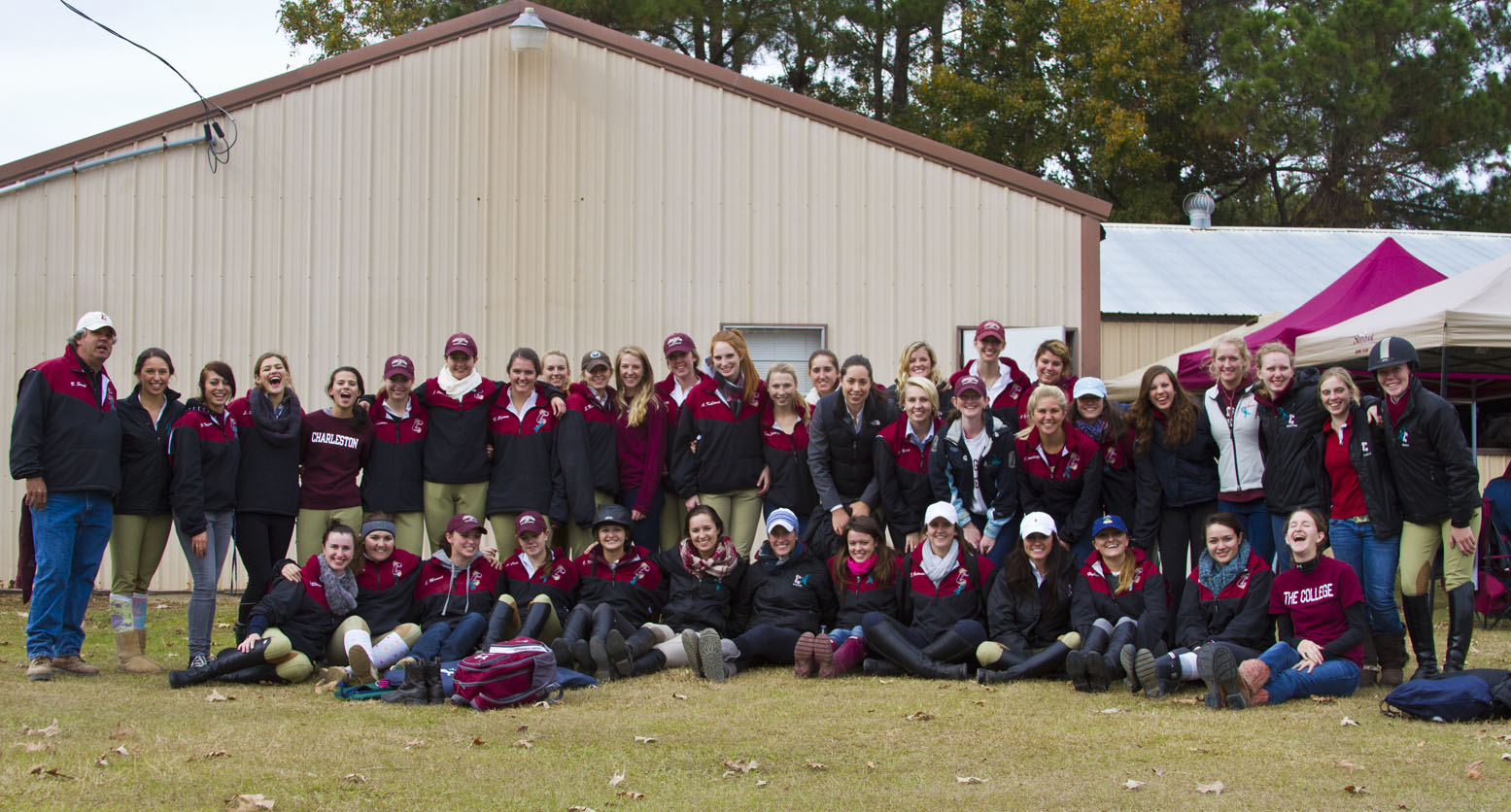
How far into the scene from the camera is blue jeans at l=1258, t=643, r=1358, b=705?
6.40 metres

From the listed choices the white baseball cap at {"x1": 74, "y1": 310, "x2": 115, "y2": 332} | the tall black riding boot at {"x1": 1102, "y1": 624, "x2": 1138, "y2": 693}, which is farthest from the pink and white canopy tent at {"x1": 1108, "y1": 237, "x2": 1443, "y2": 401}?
the white baseball cap at {"x1": 74, "y1": 310, "x2": 115, "y2": 332}

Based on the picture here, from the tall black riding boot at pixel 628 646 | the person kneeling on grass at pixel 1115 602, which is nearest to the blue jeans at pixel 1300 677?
the person kneeling on grass at pixel 1115 602

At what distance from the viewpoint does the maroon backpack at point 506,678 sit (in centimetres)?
644

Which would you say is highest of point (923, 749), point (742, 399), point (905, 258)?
point (905, 258)

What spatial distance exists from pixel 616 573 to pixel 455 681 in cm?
172

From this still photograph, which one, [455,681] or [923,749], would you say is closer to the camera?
[923,749]

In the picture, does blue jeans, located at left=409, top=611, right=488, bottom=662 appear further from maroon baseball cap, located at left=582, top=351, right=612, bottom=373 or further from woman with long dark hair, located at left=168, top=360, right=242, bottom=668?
maroon baseball cap, located at left=582, top=351, right=612, bottom=373

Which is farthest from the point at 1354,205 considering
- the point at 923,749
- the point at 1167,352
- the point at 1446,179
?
the point at 923,749

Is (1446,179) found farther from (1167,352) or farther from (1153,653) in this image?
(1153,653)

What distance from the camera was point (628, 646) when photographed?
7.41 metres

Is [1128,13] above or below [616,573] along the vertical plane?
above

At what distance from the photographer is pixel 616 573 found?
804 centimetres

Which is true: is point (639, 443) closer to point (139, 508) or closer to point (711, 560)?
point (711, 560)

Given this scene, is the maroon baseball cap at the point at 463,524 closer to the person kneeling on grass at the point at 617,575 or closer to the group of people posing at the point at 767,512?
the group of people posing at the point at 767,512
